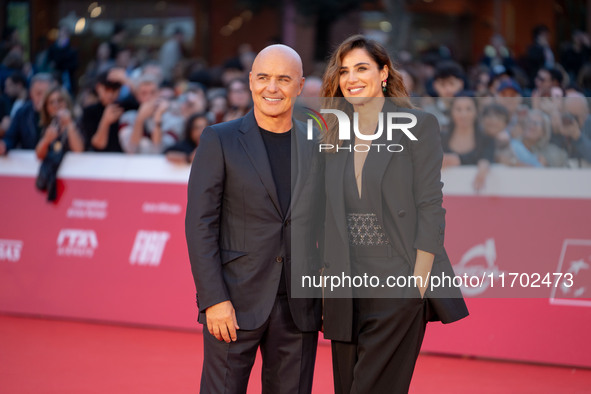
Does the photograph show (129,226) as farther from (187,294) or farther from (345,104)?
(345,104)

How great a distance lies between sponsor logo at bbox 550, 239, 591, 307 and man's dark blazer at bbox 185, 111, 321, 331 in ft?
8.79

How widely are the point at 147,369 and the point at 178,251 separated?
3.83ft

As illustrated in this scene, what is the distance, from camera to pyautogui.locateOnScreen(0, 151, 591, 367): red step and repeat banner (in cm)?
549

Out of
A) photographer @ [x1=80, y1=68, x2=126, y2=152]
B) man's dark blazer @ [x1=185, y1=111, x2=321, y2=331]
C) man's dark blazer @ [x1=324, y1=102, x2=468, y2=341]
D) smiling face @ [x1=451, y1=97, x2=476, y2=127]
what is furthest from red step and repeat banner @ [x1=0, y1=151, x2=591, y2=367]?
man's dark blazer @ [x1=185, y1=111, x2=321, y2=331]

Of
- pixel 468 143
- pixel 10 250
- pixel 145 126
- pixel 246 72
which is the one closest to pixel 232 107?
pixel 145 126

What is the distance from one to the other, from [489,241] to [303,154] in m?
2.62

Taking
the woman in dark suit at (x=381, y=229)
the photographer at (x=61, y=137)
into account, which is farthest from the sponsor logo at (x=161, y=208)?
the woman in dark suit at (x=381, y=229)

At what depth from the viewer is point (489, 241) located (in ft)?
18.5

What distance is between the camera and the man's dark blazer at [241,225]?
128 inches

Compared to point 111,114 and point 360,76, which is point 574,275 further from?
Result: point 111,114

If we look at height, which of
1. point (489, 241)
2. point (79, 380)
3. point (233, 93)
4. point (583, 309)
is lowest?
point (79, 380)

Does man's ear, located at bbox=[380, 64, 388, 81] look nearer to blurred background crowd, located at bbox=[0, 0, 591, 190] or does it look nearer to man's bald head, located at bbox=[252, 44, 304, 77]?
man's bald head, located at bbox=[252, 44, 304, 77]

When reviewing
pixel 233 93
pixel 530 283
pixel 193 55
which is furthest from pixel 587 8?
pixel 530 283

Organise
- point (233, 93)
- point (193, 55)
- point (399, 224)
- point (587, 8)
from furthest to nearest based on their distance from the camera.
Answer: point (193, 55) < point (587, 8) < point (233, 93) < point (399, 224)
